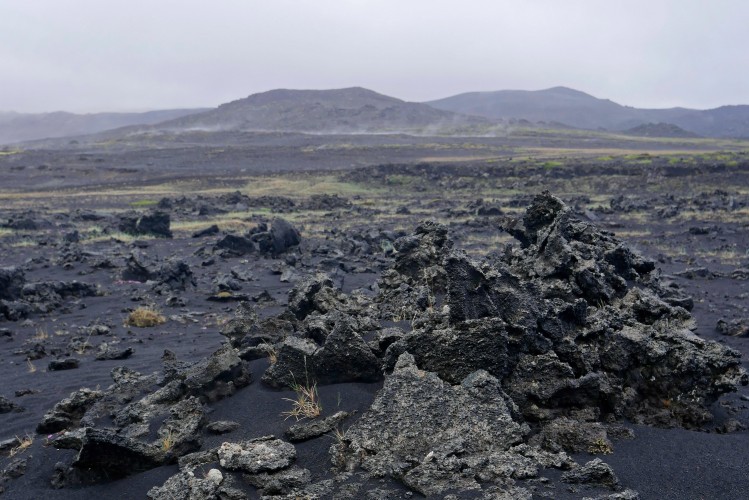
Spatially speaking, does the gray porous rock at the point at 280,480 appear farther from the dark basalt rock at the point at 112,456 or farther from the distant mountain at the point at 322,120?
the distant mountain at the point at 322,120

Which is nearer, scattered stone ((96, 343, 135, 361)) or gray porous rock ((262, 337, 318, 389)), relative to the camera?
gray porous rock ((262, 337, 318, 389))

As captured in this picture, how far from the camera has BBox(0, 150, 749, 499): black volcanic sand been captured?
6.04 meters

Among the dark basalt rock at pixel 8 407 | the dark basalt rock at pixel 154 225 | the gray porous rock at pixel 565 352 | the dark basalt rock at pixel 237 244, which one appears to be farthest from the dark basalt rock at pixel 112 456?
the dark basalt rock at pixel 154 225

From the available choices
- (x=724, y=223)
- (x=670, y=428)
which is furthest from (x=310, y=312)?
(x=724, y=223)

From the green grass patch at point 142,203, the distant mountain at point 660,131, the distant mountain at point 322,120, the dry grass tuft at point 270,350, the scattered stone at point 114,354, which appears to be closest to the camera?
the dry grass tuft at point 270,350

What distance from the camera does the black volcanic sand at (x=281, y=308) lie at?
238 inches

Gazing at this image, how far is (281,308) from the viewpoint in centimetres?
1431

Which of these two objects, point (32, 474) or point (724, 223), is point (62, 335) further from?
point (724, 223)

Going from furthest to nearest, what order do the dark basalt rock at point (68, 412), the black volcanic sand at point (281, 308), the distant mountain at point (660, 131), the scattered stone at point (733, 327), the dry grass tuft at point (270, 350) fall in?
the distant mountain at point (660, 131) < the scattered stone at point (733, 327) < the dry grass tuft at point (270, 350) < the dark basalt rock at point (68, 412) < the black volcanic sand at point (281, 308)

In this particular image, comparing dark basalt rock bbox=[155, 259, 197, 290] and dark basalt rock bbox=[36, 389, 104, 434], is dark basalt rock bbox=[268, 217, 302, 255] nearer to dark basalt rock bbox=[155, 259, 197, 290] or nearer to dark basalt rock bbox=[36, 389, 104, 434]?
dark basalt rock bbox=[155, 259, 197, 290]

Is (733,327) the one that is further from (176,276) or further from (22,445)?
(176,276)

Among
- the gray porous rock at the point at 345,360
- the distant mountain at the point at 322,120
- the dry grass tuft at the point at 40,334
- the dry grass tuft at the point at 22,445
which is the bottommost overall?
the dry grass tuft at the point at 40,334

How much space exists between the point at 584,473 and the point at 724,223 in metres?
24.8

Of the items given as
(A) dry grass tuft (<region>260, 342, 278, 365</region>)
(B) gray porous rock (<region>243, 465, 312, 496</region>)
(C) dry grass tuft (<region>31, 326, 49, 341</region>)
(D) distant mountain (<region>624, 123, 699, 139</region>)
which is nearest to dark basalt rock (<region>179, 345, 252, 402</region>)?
(A) dry grass tuft (<region>260, 342, 278, 365</region>)
